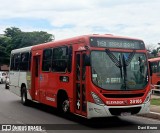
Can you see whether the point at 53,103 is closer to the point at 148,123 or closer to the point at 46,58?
the point at 46,58

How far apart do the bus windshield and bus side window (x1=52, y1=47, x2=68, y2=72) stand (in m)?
1.94

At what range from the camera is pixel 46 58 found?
14.3 metres

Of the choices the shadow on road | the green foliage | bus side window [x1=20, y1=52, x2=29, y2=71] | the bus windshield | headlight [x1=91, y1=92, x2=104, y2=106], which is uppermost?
the green foliage

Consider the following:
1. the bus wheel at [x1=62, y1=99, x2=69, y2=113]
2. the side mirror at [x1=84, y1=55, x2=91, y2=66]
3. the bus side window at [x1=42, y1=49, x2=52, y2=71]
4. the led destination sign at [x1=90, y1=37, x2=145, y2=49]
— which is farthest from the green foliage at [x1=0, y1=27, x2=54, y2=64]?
the side mirror at [x1=84, y1=55, x2=91, y2=66]

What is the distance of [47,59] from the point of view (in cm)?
1416

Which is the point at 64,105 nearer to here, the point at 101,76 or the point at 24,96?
the point at 101,76

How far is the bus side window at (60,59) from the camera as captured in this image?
12305 millimetres

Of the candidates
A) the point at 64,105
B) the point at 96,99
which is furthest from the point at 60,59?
the point at 96,99

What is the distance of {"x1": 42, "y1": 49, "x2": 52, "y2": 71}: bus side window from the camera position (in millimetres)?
13898

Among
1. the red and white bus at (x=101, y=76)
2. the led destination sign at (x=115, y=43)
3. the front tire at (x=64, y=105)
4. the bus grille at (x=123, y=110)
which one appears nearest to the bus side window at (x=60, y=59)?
the red and white bus at (x=101, y=76)

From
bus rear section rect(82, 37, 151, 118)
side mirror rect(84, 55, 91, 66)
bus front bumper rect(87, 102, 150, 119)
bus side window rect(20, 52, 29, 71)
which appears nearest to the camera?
bus front bumper rect(87, 102, 150, 119)

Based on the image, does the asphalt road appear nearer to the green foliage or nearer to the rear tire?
the rear tire

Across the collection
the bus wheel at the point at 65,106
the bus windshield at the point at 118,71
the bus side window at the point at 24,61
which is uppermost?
the bus side window at the point at 24,61

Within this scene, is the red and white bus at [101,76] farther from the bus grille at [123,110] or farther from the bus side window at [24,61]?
the bus side window at [24,61]
